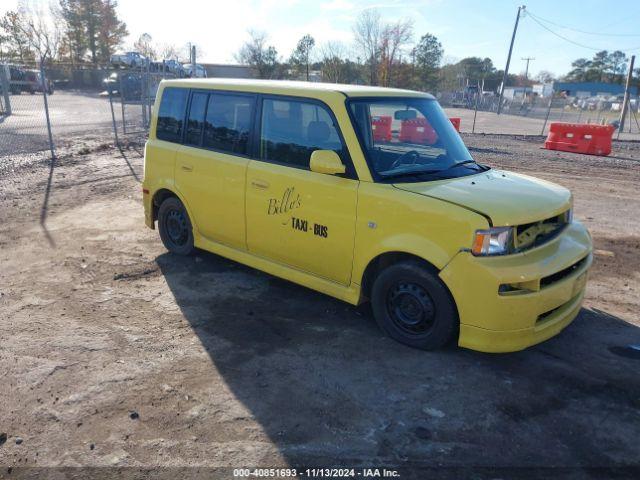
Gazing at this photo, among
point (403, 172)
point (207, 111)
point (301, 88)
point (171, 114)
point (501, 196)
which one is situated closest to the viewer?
point (501, 196)

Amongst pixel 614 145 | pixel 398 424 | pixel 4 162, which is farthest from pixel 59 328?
pixel 614 145

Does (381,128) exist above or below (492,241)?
above

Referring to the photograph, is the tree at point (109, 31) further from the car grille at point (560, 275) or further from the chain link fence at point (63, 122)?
the car grille at point (560, 275)

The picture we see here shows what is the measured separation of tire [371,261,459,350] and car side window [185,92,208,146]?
2642mm

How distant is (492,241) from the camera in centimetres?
346

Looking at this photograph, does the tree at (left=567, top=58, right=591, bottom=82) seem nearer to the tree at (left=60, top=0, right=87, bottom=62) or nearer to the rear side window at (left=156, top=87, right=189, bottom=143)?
the tree at (left=60, top=0, right=87, bottom=62)

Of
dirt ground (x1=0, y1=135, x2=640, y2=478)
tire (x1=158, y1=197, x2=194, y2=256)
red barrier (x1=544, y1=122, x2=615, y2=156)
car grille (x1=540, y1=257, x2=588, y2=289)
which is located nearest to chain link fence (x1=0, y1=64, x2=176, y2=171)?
tire (x1=158, y1=197, x2=194, y2=256)

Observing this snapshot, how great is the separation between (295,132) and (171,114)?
193 cm

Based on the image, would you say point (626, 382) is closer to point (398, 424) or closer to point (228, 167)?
point (398, 424)

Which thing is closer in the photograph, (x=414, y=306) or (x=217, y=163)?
(x=414, y=306)

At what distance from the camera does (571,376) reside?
3686 mm

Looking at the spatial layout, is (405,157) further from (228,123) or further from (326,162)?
(228,123)

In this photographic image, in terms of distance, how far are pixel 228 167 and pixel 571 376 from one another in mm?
3515

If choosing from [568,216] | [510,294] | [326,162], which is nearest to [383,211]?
[326,162]
